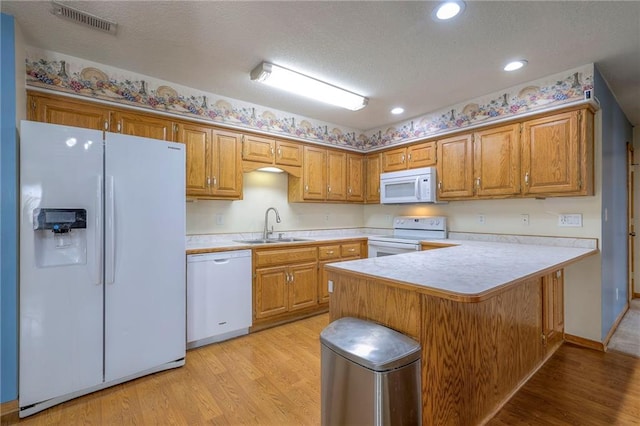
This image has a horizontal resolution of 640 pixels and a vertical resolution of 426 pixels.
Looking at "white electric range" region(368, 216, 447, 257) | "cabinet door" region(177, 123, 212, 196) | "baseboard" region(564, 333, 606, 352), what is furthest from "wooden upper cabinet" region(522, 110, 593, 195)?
"cabinet door" region(177, 123, 212, 196)

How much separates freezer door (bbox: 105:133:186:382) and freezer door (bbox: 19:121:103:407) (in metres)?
0.08

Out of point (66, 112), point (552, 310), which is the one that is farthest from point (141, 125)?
point (552, 310)

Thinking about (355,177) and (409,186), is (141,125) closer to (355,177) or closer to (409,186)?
(355,177)

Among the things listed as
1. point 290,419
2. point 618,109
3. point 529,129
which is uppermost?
point 618,109

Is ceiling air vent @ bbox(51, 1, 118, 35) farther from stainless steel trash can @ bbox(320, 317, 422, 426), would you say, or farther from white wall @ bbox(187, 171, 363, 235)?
stainless steel trash can @ bbox(320, 317, 422, 426)

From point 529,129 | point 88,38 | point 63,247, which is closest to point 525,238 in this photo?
point 529,129

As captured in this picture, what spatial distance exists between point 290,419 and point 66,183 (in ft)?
6.81

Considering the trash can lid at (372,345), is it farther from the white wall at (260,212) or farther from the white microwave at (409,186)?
the white microwave at (409,186)

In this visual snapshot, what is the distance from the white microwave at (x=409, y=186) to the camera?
359 centimetres

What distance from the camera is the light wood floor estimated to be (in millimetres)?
1808

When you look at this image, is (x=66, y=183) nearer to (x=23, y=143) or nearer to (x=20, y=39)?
(x=23, y=143)

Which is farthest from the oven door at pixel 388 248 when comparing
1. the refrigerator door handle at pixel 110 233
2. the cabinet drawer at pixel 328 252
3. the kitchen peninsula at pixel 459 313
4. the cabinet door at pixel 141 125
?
the refrigerator door handle at pixel 110 233

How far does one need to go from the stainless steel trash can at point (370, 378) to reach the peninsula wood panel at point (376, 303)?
0.07 meters

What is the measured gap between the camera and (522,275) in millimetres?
1497
